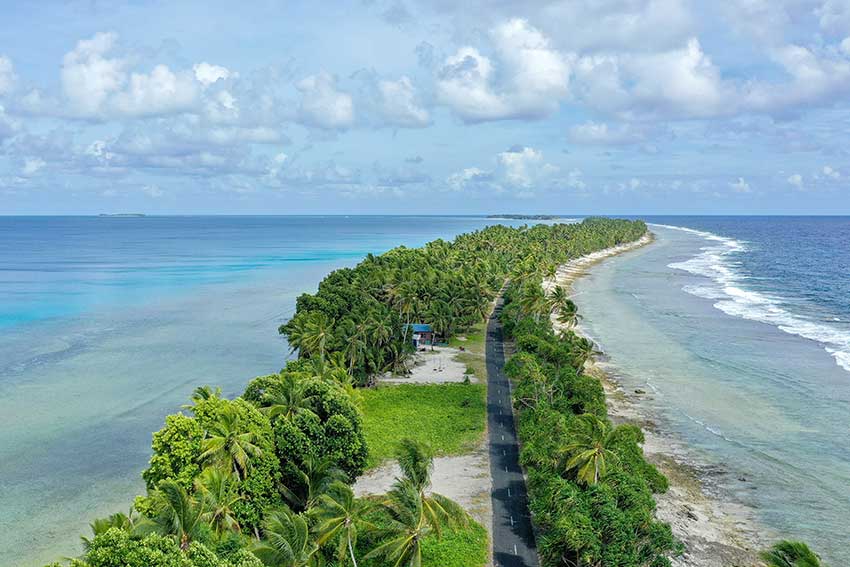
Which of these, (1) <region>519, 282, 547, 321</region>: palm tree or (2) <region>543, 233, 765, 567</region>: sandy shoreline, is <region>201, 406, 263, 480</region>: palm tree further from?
(1) <region>519, 282, 547, 321</region>: palm tree

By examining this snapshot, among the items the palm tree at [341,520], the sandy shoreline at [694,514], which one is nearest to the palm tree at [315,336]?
the sandy shoreline at [694,514]

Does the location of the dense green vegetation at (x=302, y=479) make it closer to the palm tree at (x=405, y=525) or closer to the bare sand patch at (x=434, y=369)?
the palm tree at (x=405, y=525)

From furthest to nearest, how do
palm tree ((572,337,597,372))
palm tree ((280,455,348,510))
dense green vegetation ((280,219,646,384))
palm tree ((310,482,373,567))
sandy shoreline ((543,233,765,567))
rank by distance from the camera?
palm tree ((572,337,597,372))
dense green vegetation ((280,219,646,384))
palm tree ((280,455,348,510))
sandy shoreline ((543,233,765,567))
palm tree ((310,482,373,567))

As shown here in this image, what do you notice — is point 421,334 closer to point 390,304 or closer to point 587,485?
point 390,304

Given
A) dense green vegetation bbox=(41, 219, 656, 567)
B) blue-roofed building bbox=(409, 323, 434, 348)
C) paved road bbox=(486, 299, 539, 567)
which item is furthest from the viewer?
blue-roofed building bbox=(409, 323, 434, 348)

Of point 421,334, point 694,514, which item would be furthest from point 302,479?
point 421,334

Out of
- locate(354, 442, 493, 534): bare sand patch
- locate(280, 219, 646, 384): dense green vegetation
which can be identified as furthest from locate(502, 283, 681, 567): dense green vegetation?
locate(280, 219, 646, 384): dense green vegetation
